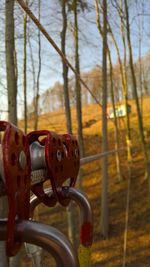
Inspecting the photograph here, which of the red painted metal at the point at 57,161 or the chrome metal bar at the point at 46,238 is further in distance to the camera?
the red painted metal at the point at 57,161

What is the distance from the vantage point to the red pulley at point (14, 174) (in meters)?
0.25

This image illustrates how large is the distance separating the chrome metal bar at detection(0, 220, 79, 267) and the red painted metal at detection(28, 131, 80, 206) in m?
0.12

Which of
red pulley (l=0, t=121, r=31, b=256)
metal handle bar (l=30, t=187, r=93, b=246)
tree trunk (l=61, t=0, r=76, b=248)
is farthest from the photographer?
tree trunk (l=61, t=0, r=76, b=248)

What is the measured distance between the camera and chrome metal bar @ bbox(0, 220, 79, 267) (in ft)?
0.87

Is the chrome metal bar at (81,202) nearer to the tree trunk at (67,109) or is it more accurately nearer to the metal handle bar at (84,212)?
the metal handle bar at (84,212)

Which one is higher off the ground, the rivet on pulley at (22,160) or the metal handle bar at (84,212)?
the rivet on pulley at (22,160)

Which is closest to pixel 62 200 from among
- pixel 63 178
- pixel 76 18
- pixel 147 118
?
pixel 63 178

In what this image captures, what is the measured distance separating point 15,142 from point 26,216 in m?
0.07

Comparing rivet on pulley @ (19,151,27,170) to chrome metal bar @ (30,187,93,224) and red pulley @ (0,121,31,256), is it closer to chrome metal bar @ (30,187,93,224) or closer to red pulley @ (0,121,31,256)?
red pulley @ (0,121,31,256)

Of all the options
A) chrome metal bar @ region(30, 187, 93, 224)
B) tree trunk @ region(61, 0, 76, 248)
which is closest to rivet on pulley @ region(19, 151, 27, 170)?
chrome metal bar @ region(30, 187, 93, 224)

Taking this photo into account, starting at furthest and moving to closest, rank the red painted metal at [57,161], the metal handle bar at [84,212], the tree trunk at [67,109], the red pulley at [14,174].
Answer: the tree trunk at [67,109]
the metal handle bar at [84,212]
the red painted metal at [57,161]
the red pulley at [14,174]

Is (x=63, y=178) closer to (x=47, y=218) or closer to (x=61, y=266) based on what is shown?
(x=61, y=266)

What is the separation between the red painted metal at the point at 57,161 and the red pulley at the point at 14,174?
0.33 feet

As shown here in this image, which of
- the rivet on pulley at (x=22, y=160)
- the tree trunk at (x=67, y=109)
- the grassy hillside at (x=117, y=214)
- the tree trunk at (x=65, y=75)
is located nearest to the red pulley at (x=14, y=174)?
the rivet on pulley at (x=22, y=160)
